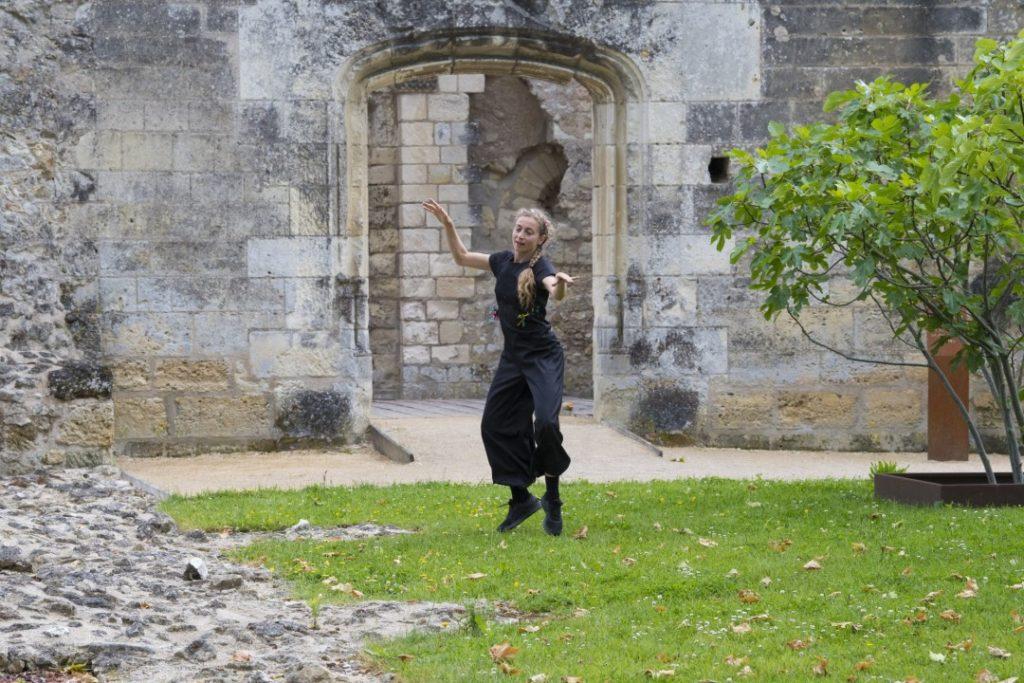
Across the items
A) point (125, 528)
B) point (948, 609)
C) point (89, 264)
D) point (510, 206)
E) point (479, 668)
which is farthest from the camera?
point (510, 206)

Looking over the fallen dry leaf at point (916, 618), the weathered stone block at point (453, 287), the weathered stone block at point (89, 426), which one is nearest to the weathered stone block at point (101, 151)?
the weathered stone block at point (89, 426)

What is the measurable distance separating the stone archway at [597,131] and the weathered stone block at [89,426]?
2.26 metres

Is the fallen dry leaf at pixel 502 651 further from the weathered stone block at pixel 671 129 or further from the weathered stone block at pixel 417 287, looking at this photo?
the weathered stone block at pixel 417 287

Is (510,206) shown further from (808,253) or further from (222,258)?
(808,253)

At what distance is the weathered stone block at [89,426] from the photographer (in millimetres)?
8383

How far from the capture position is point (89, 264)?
900 centimetres

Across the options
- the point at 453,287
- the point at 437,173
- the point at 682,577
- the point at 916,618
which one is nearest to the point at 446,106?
the point at 437,173

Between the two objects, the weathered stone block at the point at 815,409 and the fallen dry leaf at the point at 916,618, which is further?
the weathered stone block at the point at 815,409

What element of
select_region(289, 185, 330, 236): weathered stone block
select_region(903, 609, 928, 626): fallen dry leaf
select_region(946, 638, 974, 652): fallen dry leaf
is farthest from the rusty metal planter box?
select_region(289, 185, 330, 236): weathered stone block

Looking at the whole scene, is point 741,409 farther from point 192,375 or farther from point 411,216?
point 411,216

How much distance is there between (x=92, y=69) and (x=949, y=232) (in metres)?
5.51

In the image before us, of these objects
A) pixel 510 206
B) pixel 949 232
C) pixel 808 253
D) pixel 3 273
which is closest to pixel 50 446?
pixel 3 273

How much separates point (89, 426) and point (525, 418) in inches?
120

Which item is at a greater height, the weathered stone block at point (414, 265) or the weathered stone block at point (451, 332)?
the weathered stone block at point (414, 265)
